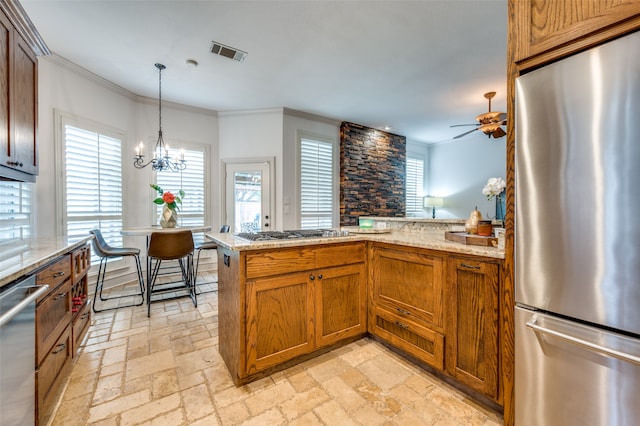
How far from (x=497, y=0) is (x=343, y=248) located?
7.60ft

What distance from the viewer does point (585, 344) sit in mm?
1042

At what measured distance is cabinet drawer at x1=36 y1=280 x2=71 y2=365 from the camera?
133cm

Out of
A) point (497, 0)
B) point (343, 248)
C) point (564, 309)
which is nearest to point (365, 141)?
point (497, 0)

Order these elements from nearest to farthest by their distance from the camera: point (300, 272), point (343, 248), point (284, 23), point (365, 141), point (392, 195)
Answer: point (300, 272) < point (343, 248) < point (284, 23) < point (365, 141) < point (392, 195)

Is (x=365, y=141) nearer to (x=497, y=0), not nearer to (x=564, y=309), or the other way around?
(x=497, y=0)

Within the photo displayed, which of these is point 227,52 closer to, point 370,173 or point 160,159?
point 160,159

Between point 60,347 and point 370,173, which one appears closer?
point 60,347

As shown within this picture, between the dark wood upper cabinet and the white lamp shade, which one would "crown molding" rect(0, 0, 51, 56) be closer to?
the dark wood upper cabinet

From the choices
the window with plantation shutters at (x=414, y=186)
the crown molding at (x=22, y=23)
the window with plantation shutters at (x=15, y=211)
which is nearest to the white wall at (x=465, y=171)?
the window with plantation shutters at (x=414, y=186)

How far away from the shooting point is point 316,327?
79.4 inches

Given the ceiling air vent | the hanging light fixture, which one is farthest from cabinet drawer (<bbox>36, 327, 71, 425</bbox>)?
the ceiling air vent

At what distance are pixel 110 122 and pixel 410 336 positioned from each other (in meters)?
4.40

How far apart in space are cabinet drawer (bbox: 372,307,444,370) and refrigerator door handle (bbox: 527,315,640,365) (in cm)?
66

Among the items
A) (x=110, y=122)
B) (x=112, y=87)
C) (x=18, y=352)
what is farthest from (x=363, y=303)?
(x=112, y=87)
